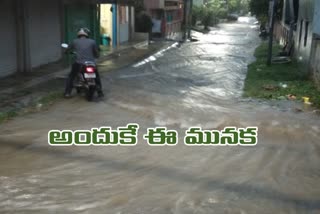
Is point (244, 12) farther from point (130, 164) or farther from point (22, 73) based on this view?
point (130, 164)

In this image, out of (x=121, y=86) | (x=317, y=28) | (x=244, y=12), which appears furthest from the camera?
(x=244, y=12)

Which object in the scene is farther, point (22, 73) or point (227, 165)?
point (22, 73)

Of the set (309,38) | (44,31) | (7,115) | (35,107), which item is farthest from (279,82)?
(44,31)

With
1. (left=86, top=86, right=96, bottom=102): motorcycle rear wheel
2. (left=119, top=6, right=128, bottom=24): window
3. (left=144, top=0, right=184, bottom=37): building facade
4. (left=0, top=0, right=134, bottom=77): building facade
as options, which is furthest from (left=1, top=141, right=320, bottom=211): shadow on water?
(left=144, top=0, right=184, bottom=37): building facade

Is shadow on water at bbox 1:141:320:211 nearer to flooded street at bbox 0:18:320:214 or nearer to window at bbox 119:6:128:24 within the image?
flooded street at bbox 0:18:320:214

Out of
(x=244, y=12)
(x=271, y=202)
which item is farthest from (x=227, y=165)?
(x=244, y=12)

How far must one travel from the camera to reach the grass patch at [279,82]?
428 inches

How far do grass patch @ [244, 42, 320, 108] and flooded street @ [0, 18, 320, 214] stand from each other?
0.98 meters

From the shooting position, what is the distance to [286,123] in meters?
8.41

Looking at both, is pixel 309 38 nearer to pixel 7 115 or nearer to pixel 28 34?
pixel 28 34

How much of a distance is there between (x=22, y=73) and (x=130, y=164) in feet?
27.8

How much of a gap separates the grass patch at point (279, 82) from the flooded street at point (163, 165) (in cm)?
98

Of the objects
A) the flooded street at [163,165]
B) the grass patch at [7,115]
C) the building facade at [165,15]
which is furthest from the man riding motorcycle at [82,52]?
the building facade at [165,15]

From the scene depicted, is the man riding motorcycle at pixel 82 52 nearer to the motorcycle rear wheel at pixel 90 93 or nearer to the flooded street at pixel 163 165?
the motorcycle rear wheel at pixel 90 93
